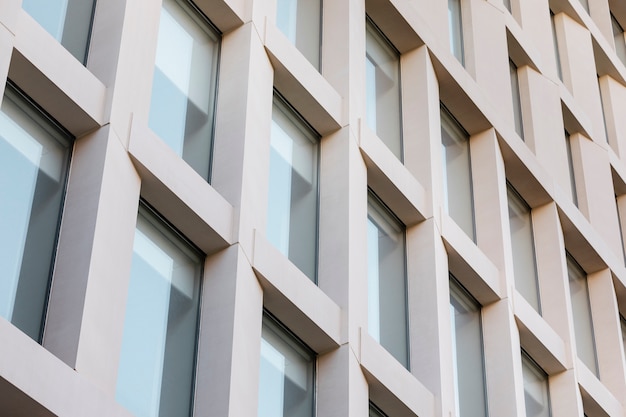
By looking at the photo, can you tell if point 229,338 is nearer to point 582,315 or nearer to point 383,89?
point 383,89

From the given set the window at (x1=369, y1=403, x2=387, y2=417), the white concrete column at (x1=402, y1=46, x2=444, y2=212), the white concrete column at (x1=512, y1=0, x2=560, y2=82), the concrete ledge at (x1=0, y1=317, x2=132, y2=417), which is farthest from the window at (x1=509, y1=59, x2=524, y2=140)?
the concrete ledge at (x1=0, y1=317, x2=132, y2=417)

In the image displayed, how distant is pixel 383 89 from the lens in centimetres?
2180

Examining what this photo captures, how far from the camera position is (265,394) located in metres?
15.4

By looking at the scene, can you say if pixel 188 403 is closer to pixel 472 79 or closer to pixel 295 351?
pixel 295 351

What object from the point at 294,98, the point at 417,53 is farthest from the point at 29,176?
the point at 417,53

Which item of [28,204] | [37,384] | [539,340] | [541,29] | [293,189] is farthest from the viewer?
[541,29]

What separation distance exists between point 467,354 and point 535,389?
9.16 ft

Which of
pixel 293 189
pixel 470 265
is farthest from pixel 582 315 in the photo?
pixel 293 189

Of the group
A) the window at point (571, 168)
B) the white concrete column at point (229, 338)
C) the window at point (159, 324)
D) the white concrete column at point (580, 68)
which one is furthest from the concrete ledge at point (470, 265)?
the white concrete column at point (580, 68)

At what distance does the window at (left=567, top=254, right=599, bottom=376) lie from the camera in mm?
26500

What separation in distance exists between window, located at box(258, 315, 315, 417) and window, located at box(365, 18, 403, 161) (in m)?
5.76

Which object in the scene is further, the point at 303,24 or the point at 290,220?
the point at 303,24

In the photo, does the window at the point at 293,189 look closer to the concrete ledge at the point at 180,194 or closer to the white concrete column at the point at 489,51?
the concrete ledge at the point at 180,194

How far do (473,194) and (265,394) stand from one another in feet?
30.0
